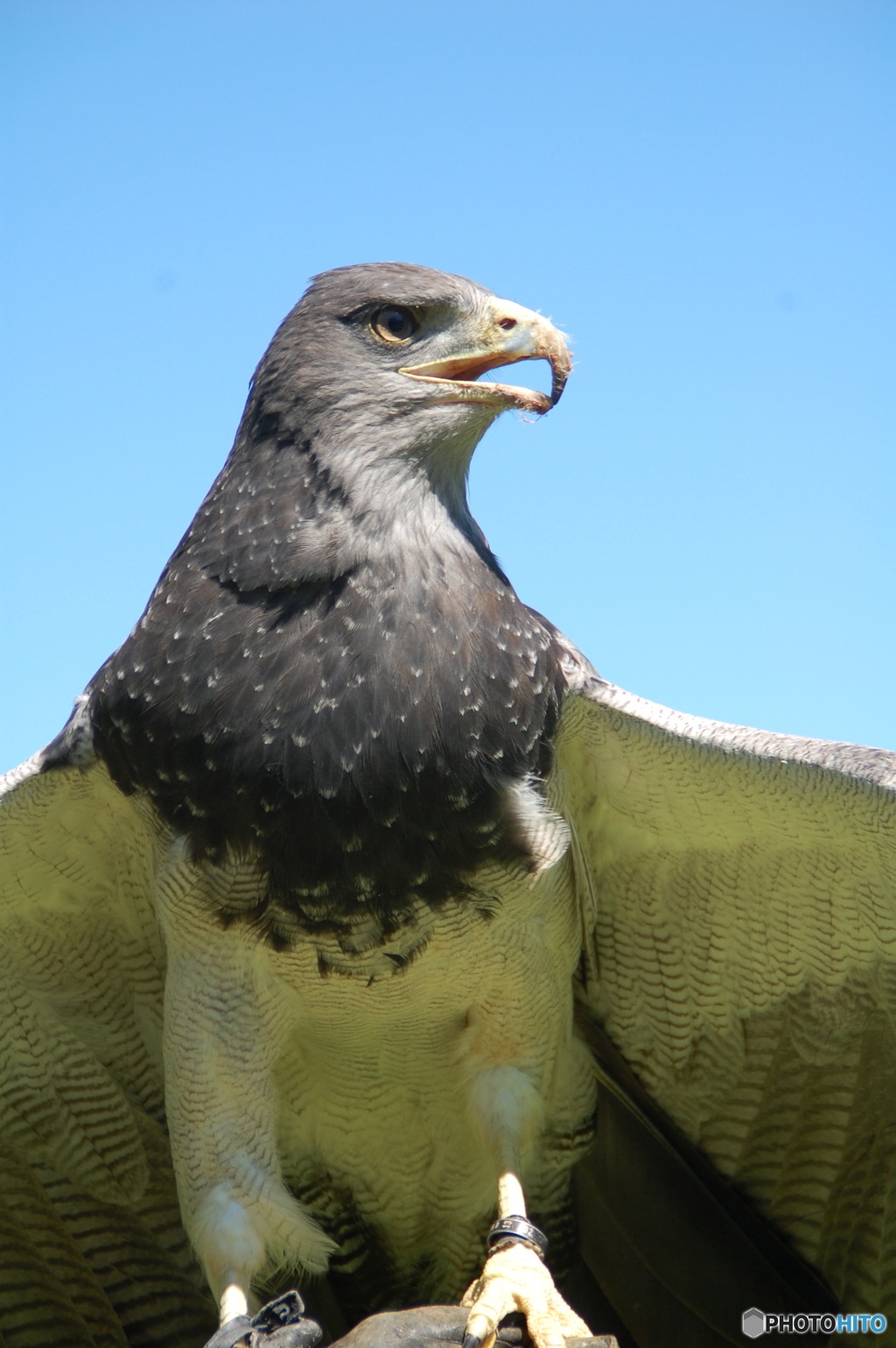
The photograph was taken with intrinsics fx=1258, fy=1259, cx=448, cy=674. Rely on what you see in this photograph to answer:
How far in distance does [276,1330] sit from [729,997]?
212cm

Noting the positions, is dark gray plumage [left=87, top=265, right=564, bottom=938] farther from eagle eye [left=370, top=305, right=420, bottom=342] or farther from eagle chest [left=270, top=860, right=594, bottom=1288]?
eagle chest [left=270, top=860, right=594, bottom=1288]

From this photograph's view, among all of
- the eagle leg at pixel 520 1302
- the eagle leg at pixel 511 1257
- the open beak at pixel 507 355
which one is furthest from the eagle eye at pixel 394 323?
the eagle leg at pixel 520 1302

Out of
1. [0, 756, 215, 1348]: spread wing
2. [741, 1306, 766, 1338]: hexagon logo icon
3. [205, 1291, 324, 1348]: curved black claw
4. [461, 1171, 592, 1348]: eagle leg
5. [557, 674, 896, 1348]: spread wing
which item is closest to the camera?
[205, 1291, 324, 1348]: curved black claw

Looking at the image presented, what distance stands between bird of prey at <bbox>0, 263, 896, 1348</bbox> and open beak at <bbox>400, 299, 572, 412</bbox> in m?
0.01

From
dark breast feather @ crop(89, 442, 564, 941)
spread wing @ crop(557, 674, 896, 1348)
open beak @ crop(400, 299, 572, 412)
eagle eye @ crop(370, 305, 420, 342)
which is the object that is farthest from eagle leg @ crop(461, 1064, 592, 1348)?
eagle eye @ crop(370, 305, 420, 342)

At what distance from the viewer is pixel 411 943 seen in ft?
14.1

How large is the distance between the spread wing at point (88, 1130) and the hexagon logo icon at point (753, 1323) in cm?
217

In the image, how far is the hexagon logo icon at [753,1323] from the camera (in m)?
5.07

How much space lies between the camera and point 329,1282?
528cm

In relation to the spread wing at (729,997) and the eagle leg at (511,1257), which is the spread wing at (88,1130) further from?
the spread wing at (729,997)

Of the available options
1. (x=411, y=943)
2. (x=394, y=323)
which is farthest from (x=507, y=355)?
(x=411, y=943)

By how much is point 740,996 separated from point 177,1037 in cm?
216

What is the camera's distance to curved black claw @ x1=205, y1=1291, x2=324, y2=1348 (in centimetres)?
377

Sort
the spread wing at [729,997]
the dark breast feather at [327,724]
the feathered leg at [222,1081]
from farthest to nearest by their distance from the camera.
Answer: the spread wing at [729,997]
the feathered leg at [222,1081]
the dark breast feather at [327,724]
